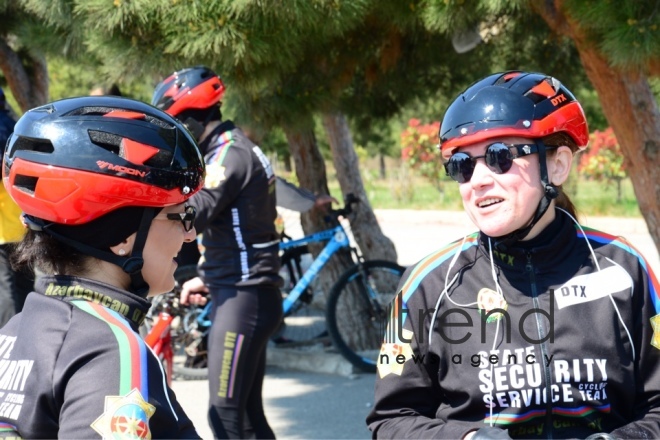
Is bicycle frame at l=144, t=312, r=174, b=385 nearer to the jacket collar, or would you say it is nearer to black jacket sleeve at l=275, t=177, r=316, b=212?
black jacket sleeve at l=275, t=177, r=316, b=212

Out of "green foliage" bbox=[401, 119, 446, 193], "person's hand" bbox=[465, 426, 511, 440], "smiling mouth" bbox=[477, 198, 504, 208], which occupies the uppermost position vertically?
"green foliage" bbox=[401, 119, 446, 193]

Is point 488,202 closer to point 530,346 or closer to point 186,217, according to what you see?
point 530,346

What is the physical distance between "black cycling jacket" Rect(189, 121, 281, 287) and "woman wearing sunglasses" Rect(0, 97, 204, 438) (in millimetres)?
2101

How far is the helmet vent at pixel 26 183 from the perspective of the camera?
188 cm

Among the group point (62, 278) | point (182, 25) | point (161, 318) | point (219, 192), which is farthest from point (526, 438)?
point (161, 318)

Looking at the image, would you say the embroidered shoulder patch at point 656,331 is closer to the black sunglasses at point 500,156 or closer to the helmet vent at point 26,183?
the black sunglasses at point 500,156

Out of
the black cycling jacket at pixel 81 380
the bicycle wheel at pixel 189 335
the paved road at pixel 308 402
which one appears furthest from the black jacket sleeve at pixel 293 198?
the black cycling jacket at pixel 81 380

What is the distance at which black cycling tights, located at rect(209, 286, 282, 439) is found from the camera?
4.13 metres

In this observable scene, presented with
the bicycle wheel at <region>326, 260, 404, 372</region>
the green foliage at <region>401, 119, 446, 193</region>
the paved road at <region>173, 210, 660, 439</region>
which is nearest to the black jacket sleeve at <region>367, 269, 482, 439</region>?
the paved road at <region>173, 210, 660, 439</region>

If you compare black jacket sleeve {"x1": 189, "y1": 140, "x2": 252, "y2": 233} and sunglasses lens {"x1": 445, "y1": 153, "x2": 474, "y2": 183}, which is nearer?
sunglasses lens {"x1": 445, "y1": 153, "x2": 474, "y2": 183}

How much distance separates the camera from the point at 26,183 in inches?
74.4

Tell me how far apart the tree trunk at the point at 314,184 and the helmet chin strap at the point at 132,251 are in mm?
5064

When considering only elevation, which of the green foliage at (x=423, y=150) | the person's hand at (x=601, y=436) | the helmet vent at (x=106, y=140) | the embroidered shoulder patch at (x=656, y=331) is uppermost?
the green foliage at (x=423, y=150)

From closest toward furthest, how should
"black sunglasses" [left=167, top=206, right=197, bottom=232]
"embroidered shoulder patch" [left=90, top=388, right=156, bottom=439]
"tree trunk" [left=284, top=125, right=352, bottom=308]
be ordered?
"embroidered shoulder patch" [left=90, top=388, right=156, bottom=439] → "black sunglasses" [left=167, top=206, right=197, bottom=232] → "tree trunk" [left=284, top=125, right=352, bottom=308]
